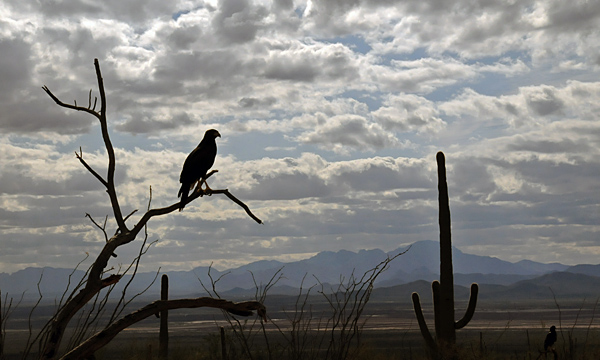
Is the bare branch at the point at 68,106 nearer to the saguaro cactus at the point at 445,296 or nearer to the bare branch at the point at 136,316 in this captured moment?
the bare branch at the point at 136,316

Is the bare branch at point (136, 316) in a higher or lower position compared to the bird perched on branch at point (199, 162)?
lower

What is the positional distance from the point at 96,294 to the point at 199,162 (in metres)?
A: 4.03

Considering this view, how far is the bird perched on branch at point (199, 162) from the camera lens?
8.48 metres

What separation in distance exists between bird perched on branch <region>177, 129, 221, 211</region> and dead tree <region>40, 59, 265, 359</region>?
2.41 metres

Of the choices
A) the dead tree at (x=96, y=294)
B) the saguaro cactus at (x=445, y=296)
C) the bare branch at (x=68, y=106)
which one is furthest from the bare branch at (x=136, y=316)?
the saguaro cactus at (x=445, y=296)

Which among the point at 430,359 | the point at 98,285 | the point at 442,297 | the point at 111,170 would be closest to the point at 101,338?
the point at 98,285

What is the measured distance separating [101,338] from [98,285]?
45 centimetres

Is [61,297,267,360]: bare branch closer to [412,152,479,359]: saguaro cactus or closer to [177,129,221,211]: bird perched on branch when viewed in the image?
[177,129,221,211]: bird perched on branch

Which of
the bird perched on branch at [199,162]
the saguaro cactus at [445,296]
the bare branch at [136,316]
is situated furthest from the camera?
the saguaro cactus at [445,296]

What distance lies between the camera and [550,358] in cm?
1602

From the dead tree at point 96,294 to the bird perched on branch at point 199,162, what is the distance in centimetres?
241

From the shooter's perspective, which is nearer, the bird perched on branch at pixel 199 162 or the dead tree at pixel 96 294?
the dead tree at pixel 96 294

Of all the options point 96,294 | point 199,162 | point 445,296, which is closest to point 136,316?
point 96,294

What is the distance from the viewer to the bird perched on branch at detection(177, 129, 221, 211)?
27.8 feet
